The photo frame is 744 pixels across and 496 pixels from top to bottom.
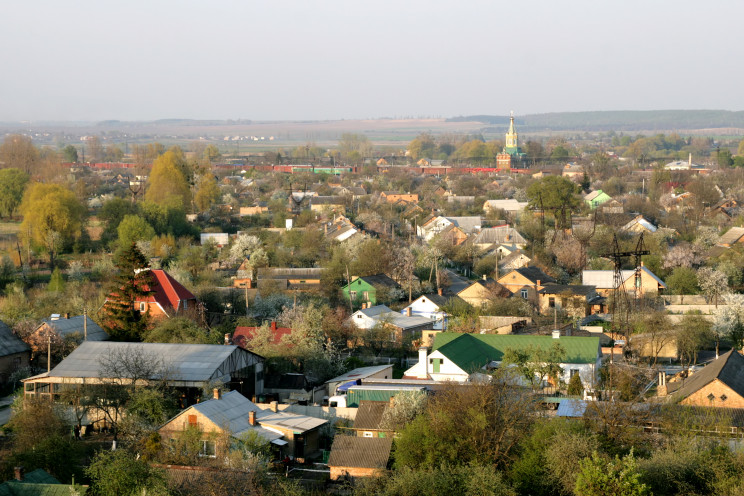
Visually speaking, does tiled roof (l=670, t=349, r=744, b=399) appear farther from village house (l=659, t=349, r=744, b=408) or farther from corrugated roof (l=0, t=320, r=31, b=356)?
corrugated roof (l=0, t=320, r=31, b=356)

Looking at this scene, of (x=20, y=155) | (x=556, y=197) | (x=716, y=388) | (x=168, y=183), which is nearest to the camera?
(x=716, y=388)

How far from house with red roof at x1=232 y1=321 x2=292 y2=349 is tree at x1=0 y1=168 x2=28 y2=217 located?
2327 cm

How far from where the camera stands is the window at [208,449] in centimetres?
1311

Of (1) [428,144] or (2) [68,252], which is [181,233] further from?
(1) [428,144]

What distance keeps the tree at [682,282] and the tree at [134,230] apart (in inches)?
641

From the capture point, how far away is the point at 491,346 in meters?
18.6

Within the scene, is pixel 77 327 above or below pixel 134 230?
below

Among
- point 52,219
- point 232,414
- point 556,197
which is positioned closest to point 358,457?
point 232,414

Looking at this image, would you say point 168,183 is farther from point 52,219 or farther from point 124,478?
point 124,478

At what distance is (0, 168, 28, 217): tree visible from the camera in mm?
40438

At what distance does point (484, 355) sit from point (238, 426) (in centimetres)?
590

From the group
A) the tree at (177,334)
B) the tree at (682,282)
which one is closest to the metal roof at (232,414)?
the tree at (177,334)

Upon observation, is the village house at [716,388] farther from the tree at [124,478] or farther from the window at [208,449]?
the tree at [124,478]

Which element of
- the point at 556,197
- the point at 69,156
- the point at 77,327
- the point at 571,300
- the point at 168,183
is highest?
the point at 168,183
